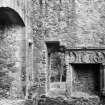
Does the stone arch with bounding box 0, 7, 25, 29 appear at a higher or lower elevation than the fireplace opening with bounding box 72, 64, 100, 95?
higher

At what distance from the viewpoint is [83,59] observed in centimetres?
620

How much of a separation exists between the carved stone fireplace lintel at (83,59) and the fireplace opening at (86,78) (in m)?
0.27

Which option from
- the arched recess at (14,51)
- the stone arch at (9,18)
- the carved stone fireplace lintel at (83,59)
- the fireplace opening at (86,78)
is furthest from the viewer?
the fireplace opening at (86,78)

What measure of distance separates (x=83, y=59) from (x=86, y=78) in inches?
27.0

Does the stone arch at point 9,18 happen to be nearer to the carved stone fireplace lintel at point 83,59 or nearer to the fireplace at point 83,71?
the fireplace at point 83,71

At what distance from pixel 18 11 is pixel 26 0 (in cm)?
87

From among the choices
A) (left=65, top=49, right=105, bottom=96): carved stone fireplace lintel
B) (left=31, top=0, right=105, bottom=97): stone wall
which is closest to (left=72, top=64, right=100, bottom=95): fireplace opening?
(left=65, top=49, right=105, bottom=96): carved stone fireplace lintel

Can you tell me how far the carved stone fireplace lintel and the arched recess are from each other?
1488 millimetres

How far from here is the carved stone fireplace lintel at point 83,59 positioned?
20.1 feet

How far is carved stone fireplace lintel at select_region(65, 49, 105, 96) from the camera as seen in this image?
241 inches

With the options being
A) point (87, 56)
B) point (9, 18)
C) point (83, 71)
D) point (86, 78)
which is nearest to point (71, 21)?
point (87, 56)

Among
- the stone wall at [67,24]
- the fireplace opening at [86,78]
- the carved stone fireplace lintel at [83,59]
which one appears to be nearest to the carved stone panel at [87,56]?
the carved stone fireplace lintel at [83,59]

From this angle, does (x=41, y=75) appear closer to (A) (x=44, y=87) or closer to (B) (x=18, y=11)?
(A) (x=44, y=87)

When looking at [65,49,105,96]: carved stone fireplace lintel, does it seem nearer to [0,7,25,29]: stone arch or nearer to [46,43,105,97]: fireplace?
[46,43,105,97]: fireplace
